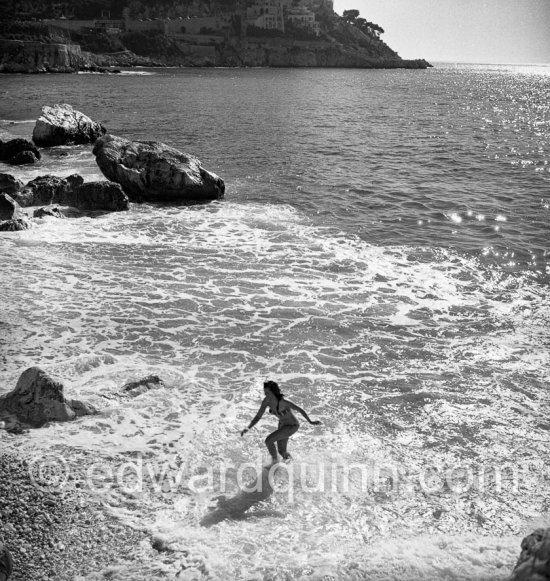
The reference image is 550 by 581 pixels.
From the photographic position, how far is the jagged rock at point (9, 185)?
22734 mm

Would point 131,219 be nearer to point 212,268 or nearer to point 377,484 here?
point 212,268

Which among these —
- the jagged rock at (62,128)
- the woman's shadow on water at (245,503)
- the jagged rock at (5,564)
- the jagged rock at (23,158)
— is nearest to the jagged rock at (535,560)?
the woman's shadow on water at (245,503)

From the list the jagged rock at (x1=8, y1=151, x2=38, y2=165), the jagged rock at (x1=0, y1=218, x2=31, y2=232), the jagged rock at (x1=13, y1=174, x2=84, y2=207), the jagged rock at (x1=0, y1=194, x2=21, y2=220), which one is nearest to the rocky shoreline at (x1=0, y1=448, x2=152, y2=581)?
the jagged rock at (x1=0, y1=218, x2=31, y2=232)

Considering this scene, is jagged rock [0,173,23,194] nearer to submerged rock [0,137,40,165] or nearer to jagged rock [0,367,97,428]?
submerged rock [0,137,40,165]

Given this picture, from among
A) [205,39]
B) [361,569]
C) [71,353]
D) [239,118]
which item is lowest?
[361,569]

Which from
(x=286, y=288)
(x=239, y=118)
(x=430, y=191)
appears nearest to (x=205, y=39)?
(x=239, y=118)

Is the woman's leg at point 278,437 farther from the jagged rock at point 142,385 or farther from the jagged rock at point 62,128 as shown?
the jagged rock at point 62,128

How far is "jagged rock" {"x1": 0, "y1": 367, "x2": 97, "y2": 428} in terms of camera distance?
30.8 feet

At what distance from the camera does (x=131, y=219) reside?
21.3 m

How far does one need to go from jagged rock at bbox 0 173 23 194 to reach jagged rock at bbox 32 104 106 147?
44.2 feet

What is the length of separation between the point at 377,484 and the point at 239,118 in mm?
49988

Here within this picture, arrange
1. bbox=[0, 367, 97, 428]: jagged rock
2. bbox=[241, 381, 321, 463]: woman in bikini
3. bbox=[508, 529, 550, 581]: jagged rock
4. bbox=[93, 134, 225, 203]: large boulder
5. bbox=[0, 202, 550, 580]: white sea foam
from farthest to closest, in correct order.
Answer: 1. bbox=[93, 134, 225, 203]: large boulder
2. bbox=[0, 367, 97, 428]: jagged rock
3. bbox=[241, 381, 321, 463]: woman in bikini
4. bbox=[0, 202, 550, 580]: white sea foam
5. bbox=[508, 529, 550, 581]: jagged rock

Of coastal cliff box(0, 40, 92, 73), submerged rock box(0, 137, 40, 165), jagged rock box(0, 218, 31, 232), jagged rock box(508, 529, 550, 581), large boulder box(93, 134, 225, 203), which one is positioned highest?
coastal cliff box(0, 40, 92, 73)

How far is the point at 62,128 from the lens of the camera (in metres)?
35.6
